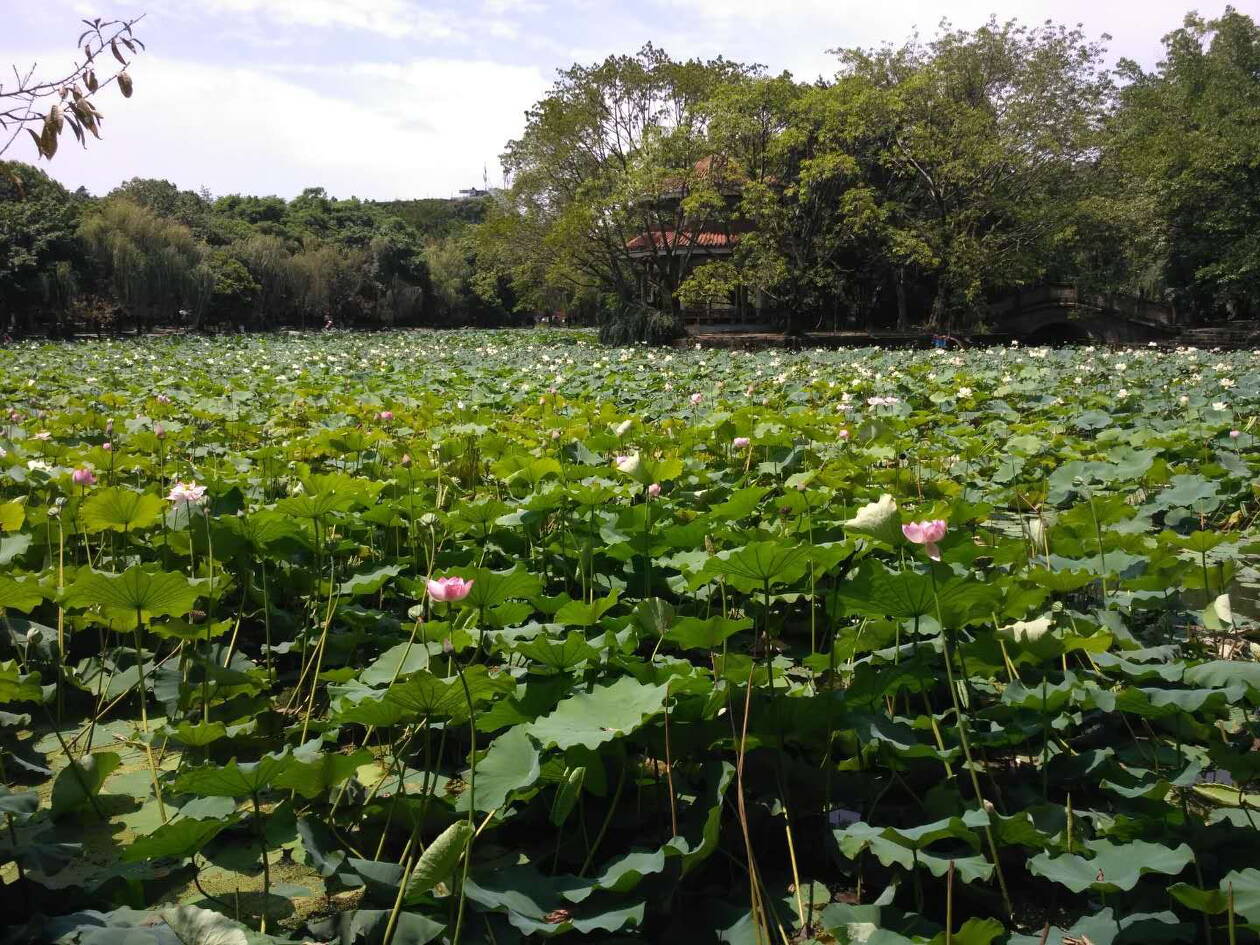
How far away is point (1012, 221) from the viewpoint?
2267 centimetres

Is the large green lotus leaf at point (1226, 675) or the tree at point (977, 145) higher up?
the tree at point (977, 145)

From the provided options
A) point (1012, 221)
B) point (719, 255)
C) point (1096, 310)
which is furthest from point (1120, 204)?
point (719, 255)

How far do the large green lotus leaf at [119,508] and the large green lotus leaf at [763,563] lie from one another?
56.7 inches

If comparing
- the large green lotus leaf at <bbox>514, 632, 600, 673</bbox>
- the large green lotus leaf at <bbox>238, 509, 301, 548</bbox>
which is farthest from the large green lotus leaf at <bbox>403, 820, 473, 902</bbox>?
the large green lotus leaf at <bbox>238, 509, 301, 548</bbox>

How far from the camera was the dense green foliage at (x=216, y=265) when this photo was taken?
26.4 m

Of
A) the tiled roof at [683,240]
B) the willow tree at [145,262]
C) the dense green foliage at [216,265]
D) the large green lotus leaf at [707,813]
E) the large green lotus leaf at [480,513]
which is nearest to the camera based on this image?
the large green lotus leaf at [707,813]

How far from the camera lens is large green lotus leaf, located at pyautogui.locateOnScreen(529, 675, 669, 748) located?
4.35ft

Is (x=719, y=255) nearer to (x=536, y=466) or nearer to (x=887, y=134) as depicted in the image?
(x=887, y=134)

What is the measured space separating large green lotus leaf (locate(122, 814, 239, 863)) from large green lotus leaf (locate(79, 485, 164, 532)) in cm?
116

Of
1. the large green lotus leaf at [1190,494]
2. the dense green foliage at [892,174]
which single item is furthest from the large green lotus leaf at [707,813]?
the dense green foliage at [892,174]

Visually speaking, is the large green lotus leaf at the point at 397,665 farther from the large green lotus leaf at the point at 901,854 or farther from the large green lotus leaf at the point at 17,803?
the large green lotus leaf at the point at 901,854

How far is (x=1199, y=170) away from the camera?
2128cm

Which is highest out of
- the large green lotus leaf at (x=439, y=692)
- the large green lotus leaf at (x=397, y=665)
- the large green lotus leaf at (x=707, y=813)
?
the large green lotus leaf at (x=439, y=692)

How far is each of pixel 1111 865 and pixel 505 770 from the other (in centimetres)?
92
